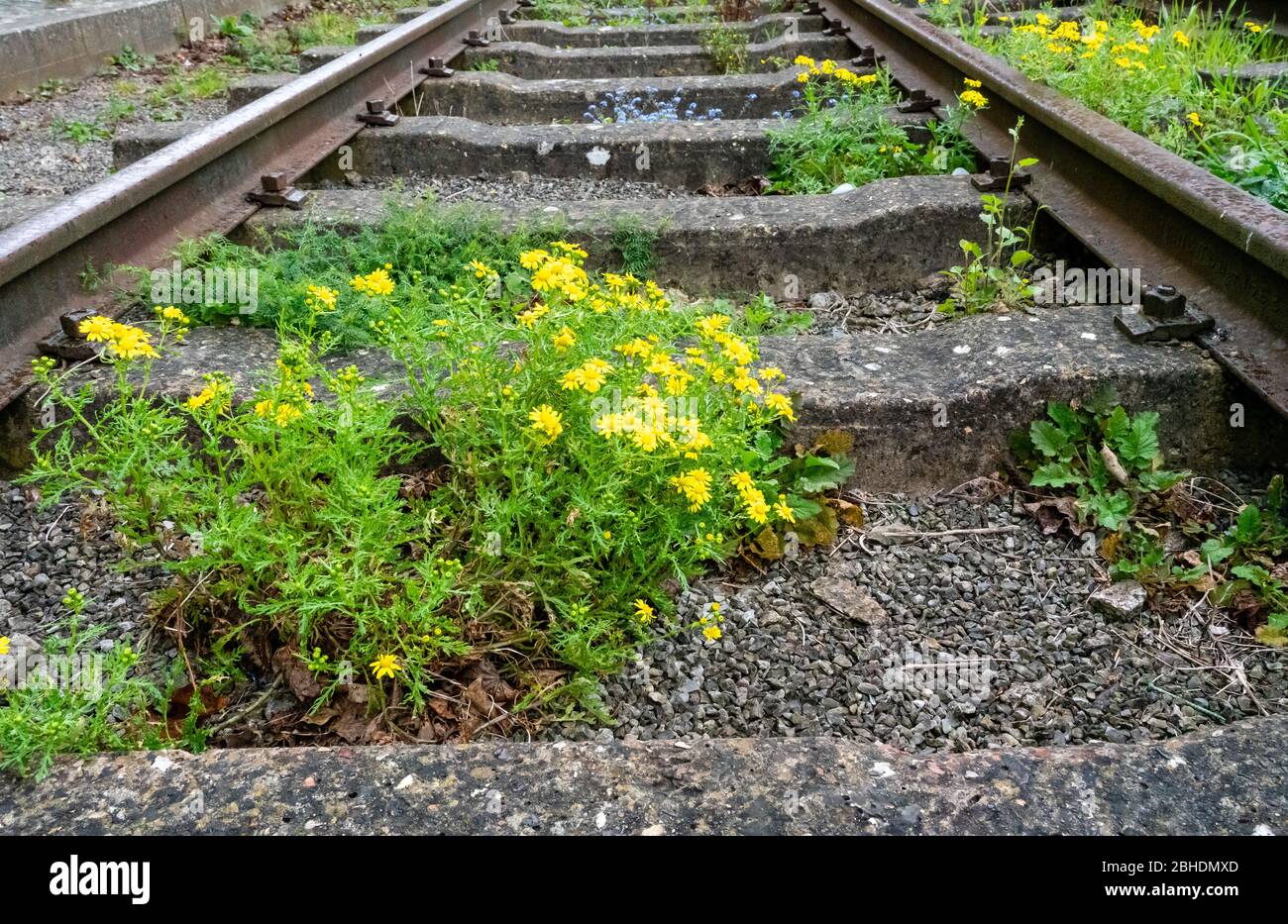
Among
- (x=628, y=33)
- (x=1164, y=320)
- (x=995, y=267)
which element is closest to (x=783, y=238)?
(x=995, y=267)

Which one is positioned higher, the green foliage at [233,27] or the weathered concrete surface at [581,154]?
the green foliage at [233,27]

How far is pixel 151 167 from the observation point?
10.8 ft

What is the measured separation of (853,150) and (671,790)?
3583 millimetres

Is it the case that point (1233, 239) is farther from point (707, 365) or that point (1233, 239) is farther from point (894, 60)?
point (894, 60)

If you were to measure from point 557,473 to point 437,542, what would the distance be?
1.09ft

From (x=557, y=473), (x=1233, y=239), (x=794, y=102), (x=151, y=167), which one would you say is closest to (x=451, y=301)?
(x=557, y=473)

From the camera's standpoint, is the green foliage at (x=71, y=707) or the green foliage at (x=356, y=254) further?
the green foliage at (x=356, y=254)

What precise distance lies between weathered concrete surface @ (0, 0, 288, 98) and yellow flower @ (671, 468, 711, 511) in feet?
21.6

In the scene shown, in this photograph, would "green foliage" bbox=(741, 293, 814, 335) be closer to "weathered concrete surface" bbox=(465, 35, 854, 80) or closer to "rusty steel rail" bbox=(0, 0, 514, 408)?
"rusty steel rail" bbox=(0, 0, 514, 408)

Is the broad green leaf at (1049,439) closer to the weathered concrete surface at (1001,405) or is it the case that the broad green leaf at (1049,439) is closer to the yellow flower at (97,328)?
the weathered concrete surface at (1001,405)

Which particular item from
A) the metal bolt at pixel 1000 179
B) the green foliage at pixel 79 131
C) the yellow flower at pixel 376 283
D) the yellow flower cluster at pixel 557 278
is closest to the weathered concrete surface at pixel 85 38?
the green foliage at pixel 79 131

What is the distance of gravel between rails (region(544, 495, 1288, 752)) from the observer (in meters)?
1.94

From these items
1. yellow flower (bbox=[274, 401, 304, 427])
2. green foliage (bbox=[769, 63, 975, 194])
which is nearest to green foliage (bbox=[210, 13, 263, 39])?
green foliage (bbox=[769, 63, 975, 194])

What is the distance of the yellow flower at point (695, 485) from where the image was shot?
2.08 metres
